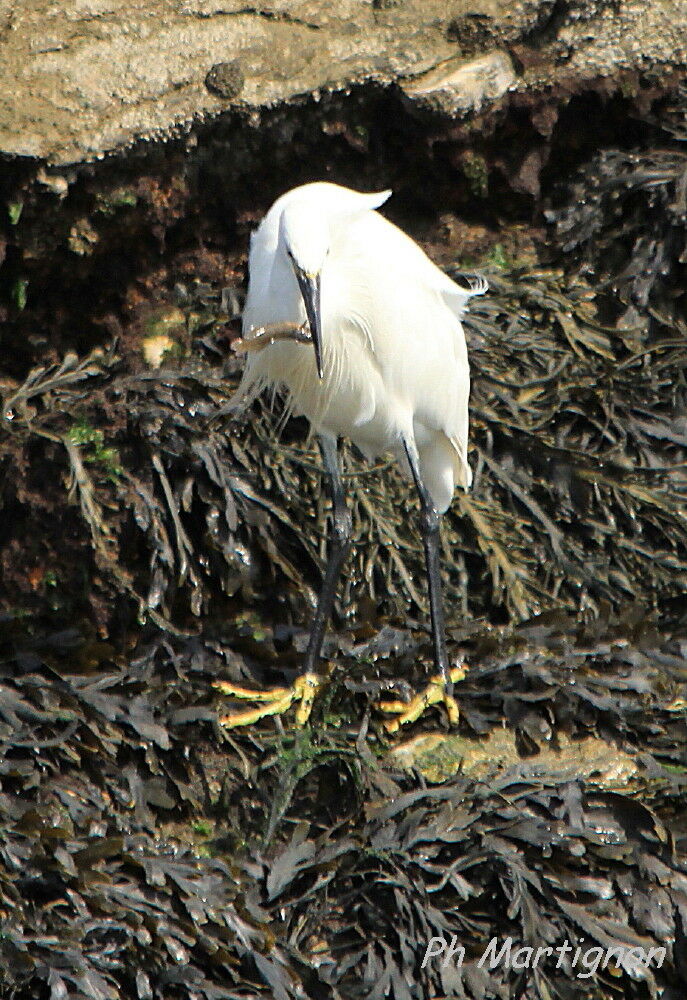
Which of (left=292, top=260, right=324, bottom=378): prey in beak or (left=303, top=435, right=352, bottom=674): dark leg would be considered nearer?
(left=292, top=260, right=324, bottom=378): prey in beak

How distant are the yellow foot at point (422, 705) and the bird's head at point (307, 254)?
3.28ft

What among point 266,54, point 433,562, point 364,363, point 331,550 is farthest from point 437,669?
point 266,54

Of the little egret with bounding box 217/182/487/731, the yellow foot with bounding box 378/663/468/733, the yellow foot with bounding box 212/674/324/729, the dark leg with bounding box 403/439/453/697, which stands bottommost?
the yellow foot with bounding box 378/663/468/733

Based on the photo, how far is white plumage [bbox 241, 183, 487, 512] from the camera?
118 inches

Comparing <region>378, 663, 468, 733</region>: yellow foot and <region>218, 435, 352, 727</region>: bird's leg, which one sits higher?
<region>218, 435, 352, 727</region>: bird's leg

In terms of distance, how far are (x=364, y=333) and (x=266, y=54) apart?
1.47 m

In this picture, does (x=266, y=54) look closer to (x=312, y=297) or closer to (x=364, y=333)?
(x=364, y=333)

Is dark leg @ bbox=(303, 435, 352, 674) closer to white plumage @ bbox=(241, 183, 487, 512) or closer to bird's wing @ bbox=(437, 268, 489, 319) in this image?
white plumage @ bbox=(241, 183, 487, 512)

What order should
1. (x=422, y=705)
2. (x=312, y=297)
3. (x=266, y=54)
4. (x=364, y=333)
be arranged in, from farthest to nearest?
(x=266, y=54) < (x=422, y=705) < (x=364, y=333) < (x=312, y=297)

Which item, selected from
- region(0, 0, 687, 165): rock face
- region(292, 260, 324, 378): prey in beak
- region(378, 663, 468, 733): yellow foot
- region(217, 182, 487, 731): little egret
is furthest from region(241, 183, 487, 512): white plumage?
region(0, 0, 687, 165): rock face

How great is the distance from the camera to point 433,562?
3430 mm

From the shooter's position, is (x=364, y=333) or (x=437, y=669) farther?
(x=437, y=669)

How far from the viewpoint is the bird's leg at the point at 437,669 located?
129 inches

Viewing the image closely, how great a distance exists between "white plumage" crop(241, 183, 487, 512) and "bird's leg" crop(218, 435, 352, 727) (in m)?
0.14
